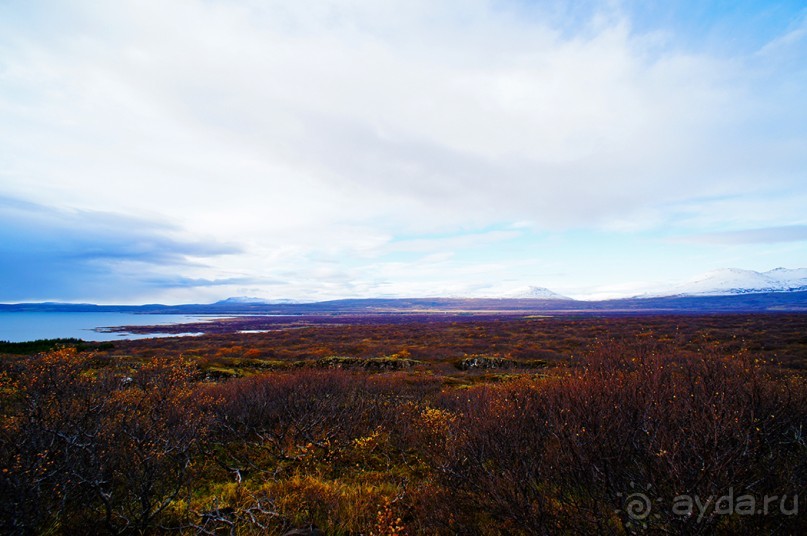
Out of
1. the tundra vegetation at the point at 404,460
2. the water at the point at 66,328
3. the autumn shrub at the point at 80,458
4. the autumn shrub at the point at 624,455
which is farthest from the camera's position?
the water at the point at 66,328

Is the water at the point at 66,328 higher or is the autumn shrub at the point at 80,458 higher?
the autumn shrub at the point at 80,458

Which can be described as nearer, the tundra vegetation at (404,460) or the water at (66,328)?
the tundra vegetation at (404,460)

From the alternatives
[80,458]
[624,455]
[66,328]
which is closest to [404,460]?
[624,455]

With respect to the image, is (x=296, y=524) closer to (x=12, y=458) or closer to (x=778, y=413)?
(x=12, y=458)

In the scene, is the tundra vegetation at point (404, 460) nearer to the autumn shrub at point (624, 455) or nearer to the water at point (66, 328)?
the autumn shrub at point (624, 455)

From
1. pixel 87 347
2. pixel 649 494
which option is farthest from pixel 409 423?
pixel 87 347

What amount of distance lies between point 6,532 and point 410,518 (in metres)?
5.30

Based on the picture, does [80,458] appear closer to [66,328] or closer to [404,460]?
[404,460]

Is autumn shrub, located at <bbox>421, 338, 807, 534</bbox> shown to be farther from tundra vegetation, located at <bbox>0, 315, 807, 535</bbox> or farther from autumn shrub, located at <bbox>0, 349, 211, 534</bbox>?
autumn shrub, located at <bbox>0, 349, 211, 534</bbox>

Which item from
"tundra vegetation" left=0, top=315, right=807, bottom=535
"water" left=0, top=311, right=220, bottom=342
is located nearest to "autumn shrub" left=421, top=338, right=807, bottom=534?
"tundra vegetation" left=0, top=315, right=807, bottom=535

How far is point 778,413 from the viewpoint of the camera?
5973 mm

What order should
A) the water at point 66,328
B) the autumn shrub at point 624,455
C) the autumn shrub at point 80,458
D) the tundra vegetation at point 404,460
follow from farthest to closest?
the water at point 66,328 < the autumn shrub at point 80,458 < the tundra vegetation at point 404,460 < the autumn shrub at point 624,455

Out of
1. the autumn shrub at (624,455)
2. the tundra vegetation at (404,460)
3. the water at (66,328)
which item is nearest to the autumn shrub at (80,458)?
the tundra vegetation at (404,460)

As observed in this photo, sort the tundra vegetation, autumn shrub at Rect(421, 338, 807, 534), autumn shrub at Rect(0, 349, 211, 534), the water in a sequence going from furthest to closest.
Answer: the water
autumn shrub at Rect(0, 349, 211, 534)
the tundra vegetation
autumn shrub at Rect(421, 338, 807, 534)
